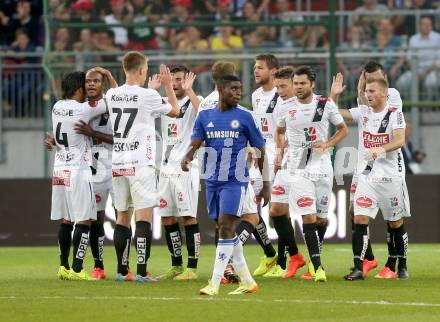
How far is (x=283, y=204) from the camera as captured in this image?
14.7m

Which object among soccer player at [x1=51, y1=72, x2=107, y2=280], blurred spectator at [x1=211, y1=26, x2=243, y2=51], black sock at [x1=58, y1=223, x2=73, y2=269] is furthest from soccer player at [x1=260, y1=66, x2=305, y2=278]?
blurred spectator at [x1=211, y1=26, x2=243, y2=51]

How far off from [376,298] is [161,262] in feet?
18.3

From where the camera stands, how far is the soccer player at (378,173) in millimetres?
13812

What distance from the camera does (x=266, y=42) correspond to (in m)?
21.3

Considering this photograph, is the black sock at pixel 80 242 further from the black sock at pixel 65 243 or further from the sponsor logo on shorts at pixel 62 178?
the sponsor logo on shorts at pixel 62 178

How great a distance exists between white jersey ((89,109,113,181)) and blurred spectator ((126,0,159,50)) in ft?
23.7

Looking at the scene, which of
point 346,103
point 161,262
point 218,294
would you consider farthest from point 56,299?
point 346,103

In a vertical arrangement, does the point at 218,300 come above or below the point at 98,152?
below

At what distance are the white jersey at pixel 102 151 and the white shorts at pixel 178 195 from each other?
26.7 inches

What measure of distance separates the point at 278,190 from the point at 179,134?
1.41 meters

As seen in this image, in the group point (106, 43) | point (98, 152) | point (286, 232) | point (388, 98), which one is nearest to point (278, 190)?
point (286, 232)

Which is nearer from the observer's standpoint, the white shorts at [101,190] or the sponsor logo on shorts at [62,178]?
the sponsor logo on shorts at [62,178]

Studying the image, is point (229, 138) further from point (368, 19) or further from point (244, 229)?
point (368, 19)

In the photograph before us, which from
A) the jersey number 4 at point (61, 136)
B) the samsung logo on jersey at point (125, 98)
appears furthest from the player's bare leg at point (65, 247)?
the samsung logo on jersey at point (125, 98)
